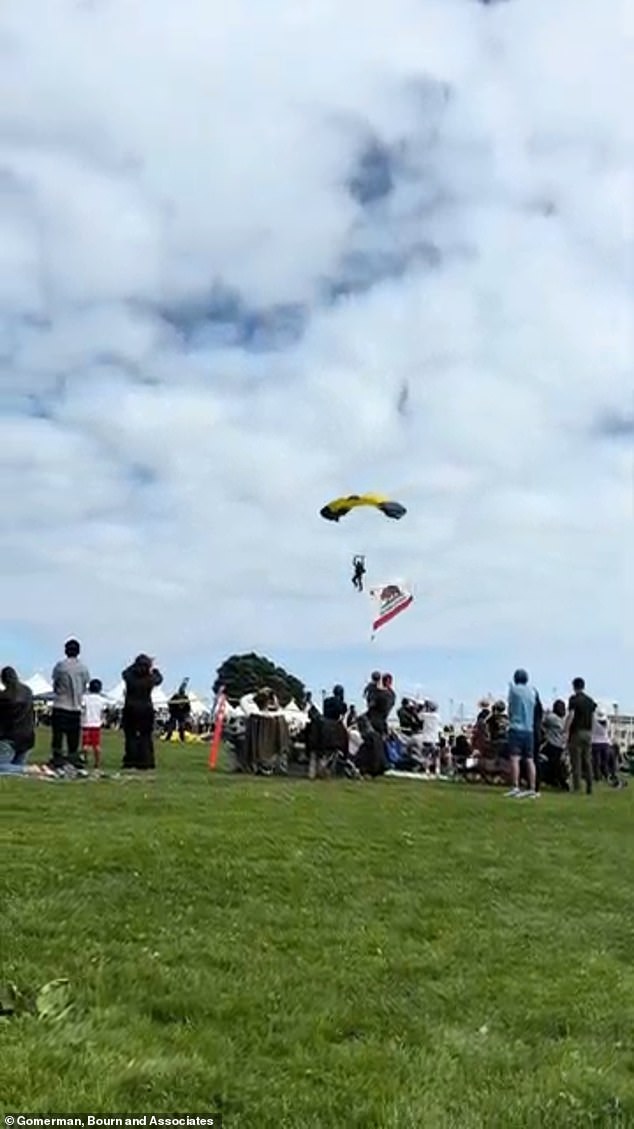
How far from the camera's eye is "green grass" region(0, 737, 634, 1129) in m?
7.07

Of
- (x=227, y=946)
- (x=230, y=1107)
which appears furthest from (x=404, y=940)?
(x=230, y=1107)

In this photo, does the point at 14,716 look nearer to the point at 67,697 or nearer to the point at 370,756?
the point at 67,697

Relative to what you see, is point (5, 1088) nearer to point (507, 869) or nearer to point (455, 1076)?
point (455, 1076)

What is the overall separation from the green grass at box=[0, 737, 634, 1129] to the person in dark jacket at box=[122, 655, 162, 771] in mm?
4760

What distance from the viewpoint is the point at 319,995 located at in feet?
28.7

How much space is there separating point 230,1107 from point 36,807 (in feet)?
24.5

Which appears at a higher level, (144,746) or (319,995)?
(144,746)

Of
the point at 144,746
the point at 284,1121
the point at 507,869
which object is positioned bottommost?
the point at 284,1121

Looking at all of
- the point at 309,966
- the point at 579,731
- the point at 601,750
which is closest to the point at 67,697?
the point at 579,731

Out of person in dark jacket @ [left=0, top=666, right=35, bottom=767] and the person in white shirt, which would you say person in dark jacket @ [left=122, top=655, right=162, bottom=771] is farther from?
the person in white shirt

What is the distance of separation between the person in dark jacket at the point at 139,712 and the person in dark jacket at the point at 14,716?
1791 mm

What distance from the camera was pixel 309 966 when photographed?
9.27 metres

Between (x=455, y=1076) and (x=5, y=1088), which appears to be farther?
(x=455, y=1076)

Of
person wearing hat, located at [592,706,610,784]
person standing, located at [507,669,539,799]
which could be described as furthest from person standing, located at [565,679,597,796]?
person wearing hat, located at [592,706,610,784]
